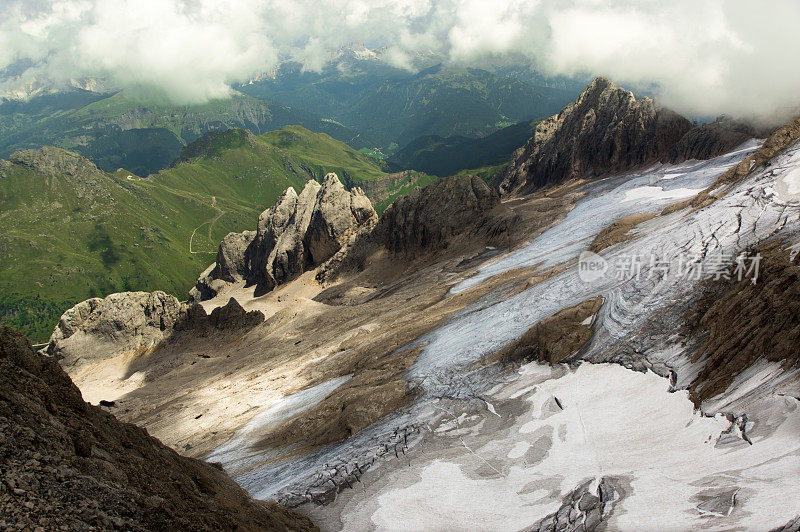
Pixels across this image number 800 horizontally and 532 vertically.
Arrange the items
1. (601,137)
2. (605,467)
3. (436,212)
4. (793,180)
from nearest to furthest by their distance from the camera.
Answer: (605,467), (793,180), (436,212), (601,137)

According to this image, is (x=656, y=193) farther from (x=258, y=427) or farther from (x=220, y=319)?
(x=220, y=319)

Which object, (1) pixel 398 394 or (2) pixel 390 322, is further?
(2) pixel 390 322

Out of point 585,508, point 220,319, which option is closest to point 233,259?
point 220,319

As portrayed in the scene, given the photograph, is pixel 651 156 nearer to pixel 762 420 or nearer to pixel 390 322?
pixel 390 322

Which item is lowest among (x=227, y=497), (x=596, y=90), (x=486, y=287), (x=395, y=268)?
(x=395, y=268)

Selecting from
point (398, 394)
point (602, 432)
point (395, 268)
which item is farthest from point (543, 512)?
point (395, 268)

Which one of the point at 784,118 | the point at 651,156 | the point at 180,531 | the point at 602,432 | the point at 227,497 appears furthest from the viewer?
the point at 651,156
